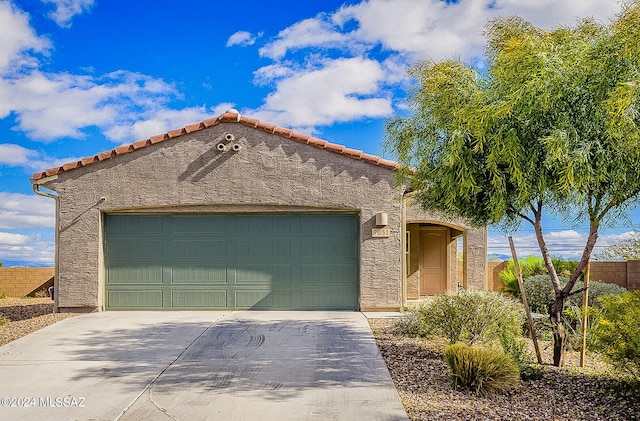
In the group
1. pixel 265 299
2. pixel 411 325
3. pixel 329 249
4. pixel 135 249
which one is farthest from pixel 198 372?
pixel 135 249

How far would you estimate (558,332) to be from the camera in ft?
27.6

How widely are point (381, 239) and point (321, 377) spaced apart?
19.9 feet

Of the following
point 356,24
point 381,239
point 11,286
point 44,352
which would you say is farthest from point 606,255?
point 11,286

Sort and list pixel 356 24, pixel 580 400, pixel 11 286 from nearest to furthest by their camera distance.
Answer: pixel 580 400
pixel 356 24
pixel 11 286

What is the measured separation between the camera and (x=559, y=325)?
330 inches

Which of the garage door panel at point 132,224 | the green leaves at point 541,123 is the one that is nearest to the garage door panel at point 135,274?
the garage door panel at point 132,224

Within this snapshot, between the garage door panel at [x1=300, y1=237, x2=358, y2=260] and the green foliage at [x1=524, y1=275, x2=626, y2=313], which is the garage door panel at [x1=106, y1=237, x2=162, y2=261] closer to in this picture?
the garage door panel at [x1=300, y1=237, x2=358, y2=260]

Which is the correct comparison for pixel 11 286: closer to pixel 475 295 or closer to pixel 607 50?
pixel 475 295

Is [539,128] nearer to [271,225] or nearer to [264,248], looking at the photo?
[271,225]

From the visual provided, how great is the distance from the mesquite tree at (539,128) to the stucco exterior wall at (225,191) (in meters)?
4.26

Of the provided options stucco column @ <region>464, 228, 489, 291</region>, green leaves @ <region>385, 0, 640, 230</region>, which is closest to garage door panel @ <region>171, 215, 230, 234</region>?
green leaves @ <region>385, 0, 640, 230</region>

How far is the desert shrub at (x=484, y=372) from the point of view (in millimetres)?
7062

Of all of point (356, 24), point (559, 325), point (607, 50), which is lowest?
point (559, 325)

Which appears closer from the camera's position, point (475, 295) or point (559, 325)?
point (559, 325)
